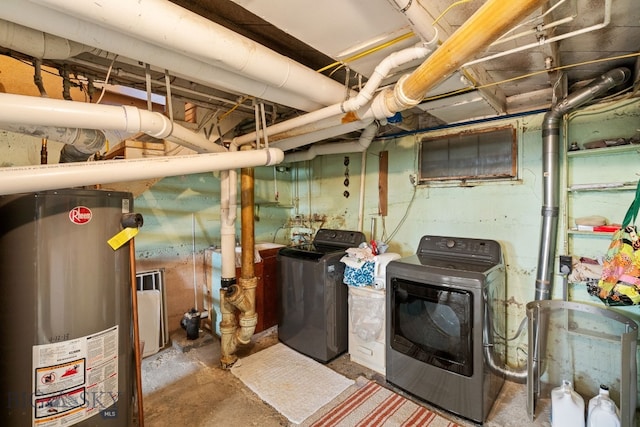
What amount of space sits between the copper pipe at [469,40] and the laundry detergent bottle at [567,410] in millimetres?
2005

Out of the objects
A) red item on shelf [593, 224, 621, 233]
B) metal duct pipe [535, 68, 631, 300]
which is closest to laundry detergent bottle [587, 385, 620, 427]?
Answer: metal duct pipe [535, 68, 631, 300]

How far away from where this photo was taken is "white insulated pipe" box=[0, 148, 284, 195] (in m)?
0.95

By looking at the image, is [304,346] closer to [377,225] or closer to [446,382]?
[446,382]

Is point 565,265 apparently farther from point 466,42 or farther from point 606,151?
point 466,42

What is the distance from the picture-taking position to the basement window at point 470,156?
227 centimetres

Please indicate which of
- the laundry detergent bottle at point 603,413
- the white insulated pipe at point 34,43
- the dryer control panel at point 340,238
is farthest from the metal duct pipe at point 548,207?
the white insulated pipe at point 34,43

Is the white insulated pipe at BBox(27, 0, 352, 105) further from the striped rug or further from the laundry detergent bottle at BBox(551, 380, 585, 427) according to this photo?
the laundry detergent bottle at BBox(551, 380, 585, 427)

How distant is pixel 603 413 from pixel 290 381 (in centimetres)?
195

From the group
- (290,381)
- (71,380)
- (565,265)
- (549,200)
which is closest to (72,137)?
(71,380)

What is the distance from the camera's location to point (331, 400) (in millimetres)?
2012

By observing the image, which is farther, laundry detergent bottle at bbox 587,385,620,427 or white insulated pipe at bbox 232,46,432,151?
laundry detergent bottle at bbox 587,385,620,427

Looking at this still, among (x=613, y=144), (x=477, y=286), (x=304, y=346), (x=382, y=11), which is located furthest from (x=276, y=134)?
(x=613, y=144)

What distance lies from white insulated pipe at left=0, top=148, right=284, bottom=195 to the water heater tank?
0.37ft

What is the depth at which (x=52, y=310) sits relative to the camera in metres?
1.12
